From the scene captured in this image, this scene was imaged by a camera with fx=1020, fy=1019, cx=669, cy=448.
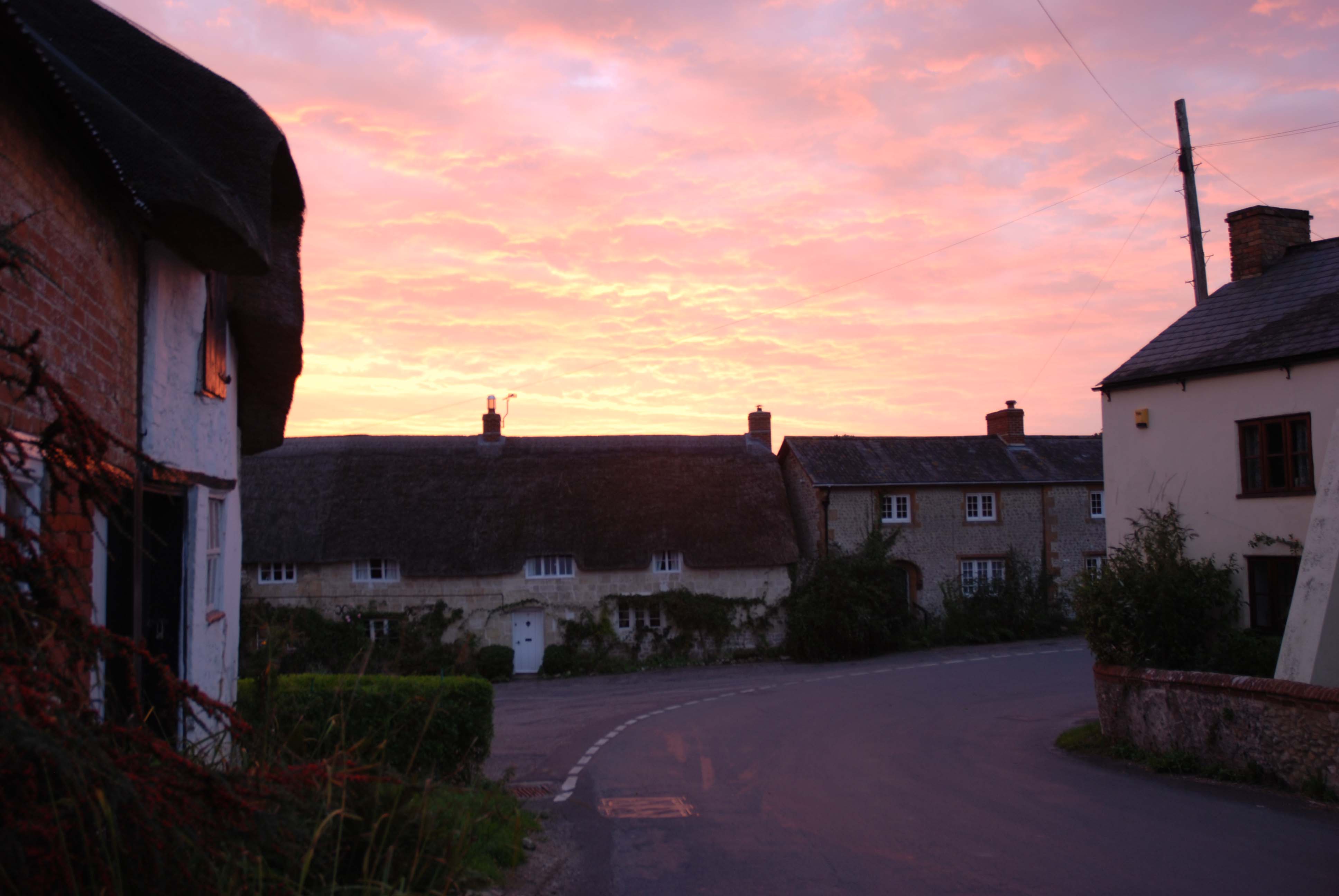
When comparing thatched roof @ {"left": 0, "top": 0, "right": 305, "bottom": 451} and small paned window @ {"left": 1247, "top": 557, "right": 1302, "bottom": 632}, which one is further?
small paned window @ {"left": 1247, "top": 557, "right": 1302, "bottom": 632}

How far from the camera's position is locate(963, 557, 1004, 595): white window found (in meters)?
32.4

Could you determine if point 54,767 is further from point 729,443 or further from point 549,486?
point 729,443

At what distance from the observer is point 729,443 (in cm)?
3447

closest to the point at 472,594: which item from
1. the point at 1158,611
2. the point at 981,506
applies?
the point at 981,506

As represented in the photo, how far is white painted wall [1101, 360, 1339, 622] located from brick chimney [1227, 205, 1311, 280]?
351 centimetres

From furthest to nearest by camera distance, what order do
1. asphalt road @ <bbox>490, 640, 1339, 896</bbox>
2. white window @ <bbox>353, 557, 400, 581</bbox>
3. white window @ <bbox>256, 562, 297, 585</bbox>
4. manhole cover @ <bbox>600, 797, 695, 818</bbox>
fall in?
white window @ <bbox>353, 557, 400, 581</bbox> < white window @ <bbox>256, 562, 297, 585</bbox> < manhole cover @ <bbox>600, 797, 695, 818</bbox> < asphalt road @ <bbox>490, 640, 1339, 896</bbox>

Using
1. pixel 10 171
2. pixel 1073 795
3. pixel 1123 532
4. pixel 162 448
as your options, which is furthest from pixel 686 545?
pixel 10 171

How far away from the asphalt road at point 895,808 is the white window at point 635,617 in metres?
9.75

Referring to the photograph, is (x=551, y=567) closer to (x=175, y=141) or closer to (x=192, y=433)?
(x=192, y=433)

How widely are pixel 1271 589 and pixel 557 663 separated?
18440mm

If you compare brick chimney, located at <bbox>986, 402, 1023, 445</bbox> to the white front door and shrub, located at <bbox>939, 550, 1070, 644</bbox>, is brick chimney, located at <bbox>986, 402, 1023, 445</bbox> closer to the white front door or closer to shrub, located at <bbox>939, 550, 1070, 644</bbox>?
shrub, located at <bbox>939, 550, 1070, 644</bbox>

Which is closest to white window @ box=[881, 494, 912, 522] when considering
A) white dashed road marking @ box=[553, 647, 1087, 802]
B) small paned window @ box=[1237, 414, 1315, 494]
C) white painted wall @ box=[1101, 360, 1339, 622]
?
white dashed road marking @ box=[553, 647, 1087, 802]

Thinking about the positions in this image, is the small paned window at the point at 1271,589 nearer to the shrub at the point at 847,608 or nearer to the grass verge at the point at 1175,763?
the grass verge at the point at 1175,763

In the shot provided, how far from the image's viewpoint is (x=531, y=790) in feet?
38.1
